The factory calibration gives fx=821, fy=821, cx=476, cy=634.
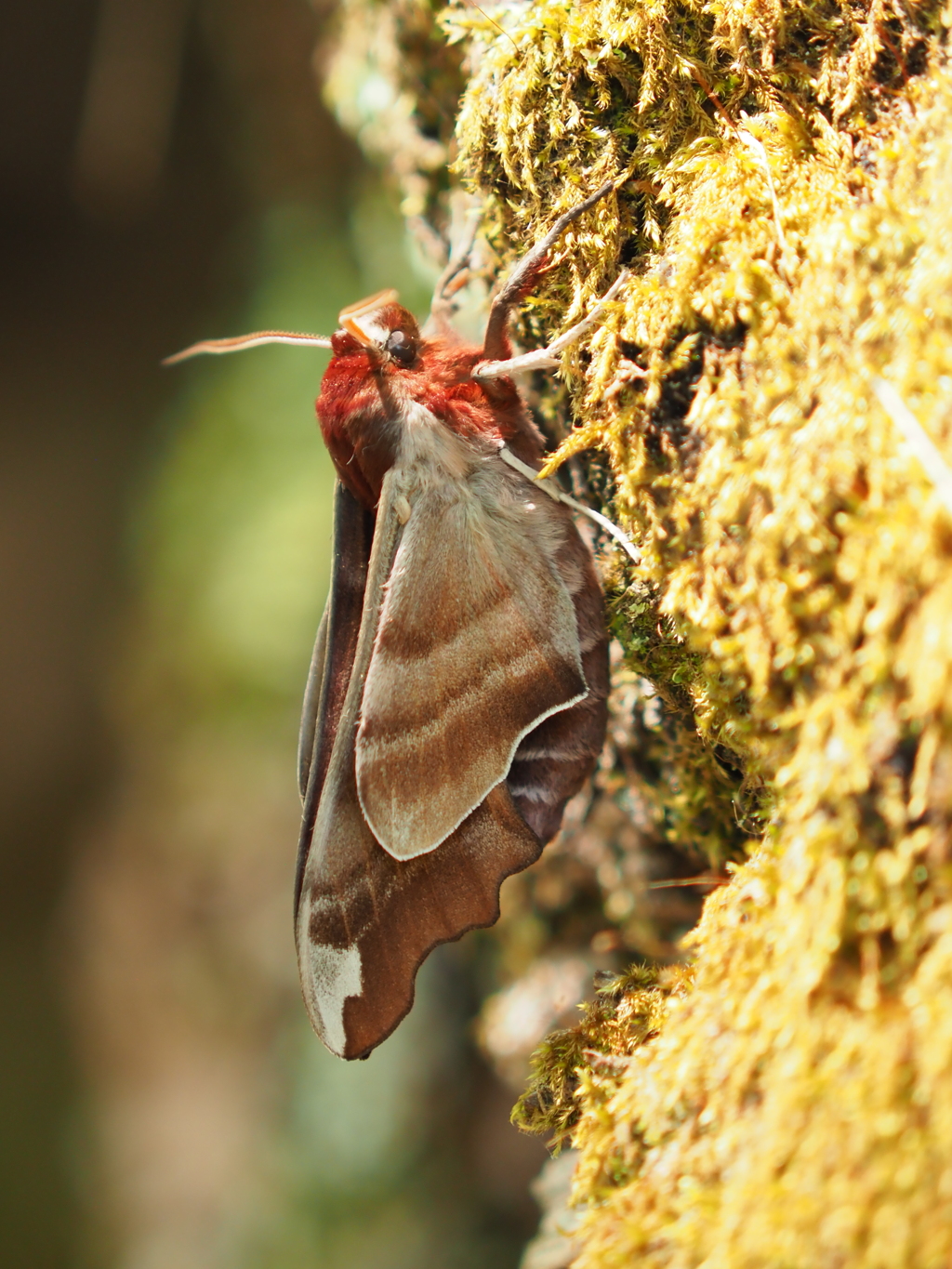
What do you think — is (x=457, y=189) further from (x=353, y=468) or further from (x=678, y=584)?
(x=678, y=584)

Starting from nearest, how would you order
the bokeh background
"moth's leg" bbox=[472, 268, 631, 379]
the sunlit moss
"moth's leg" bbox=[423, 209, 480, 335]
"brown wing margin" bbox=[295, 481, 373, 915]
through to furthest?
the sunlit moss < "moth's leg" bbox=[472, 268, 631, 379] < "brown wing margin" bbox=[295, 481, 373, 915] < "moth's leg" bbox=[423, 209, 480, 335] < the bokeh background

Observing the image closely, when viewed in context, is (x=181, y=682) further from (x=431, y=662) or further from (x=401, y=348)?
(x=431, y=662)

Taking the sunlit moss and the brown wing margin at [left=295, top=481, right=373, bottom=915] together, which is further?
the brown wing margin at [left=295, top=481, right=373, bottom=915]

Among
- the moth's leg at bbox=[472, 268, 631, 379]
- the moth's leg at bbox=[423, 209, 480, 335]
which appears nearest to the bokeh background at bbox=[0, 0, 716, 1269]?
the moth's leg at bbox=[423, 209, 480, 335]

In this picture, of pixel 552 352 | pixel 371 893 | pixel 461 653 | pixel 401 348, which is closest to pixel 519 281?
pixel 552 352

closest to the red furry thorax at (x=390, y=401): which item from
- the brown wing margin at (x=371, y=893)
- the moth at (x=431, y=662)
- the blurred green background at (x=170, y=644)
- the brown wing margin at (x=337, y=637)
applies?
the moth at (x=431, y=662)

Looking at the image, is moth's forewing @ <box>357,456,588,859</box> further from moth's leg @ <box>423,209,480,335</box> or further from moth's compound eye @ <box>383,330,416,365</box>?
moth's leg @ <box>423,209,480,335</box>

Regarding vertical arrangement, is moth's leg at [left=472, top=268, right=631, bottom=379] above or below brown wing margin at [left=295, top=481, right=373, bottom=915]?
above
